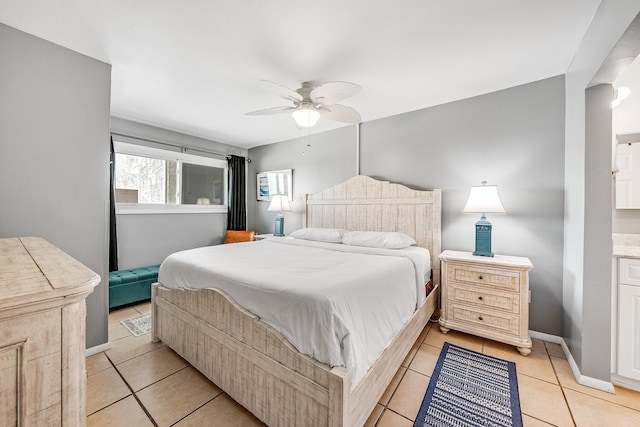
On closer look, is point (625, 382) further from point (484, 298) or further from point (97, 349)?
point (97, 349)

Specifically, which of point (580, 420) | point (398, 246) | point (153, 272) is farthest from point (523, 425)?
point (153, 272)

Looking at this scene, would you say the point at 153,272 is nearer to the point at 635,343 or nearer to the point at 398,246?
the point at 398,246

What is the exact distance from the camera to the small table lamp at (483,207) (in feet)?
7.97

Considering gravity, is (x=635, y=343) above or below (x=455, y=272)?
below

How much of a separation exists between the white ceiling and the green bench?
2145mm

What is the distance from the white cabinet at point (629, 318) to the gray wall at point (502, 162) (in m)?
0.64

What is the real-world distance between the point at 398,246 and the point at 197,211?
345 cm

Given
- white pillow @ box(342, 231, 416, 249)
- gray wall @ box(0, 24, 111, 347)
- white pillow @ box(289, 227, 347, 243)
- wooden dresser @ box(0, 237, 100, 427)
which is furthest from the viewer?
white pillow @ box(289, 227, 347, 243)

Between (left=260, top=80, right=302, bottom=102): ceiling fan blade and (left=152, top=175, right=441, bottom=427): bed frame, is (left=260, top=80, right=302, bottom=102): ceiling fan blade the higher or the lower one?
the higher one


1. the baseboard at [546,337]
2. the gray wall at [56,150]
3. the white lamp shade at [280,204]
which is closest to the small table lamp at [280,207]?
the white lamp shade at [280,204]

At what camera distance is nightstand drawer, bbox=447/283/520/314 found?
2270 millimetres

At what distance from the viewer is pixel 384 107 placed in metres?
3.19

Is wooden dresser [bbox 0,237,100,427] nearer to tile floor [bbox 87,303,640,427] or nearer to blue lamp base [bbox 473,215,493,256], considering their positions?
tile floor [bbox 87,303,640,427]

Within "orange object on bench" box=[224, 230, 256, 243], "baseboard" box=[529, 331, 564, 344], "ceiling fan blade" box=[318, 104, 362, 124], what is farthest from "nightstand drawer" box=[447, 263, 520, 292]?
"orange object on bench" box=[224, 230, 256, 243]
